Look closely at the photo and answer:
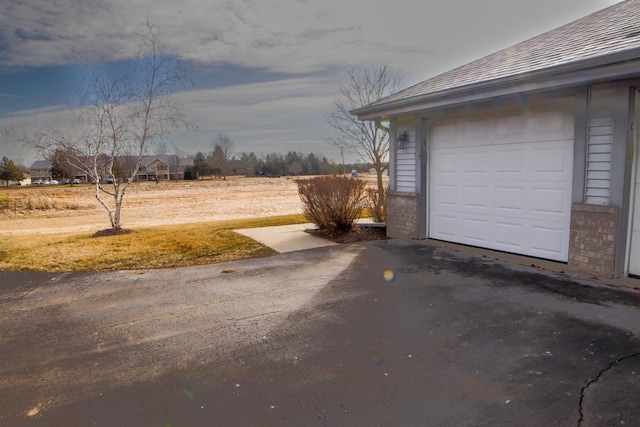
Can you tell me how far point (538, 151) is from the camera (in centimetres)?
652

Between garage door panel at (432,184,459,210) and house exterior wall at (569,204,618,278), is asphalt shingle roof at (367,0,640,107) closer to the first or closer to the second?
garage door panel at (432,184,459,210)

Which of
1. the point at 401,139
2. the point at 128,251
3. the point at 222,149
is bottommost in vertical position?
the point at 128,251

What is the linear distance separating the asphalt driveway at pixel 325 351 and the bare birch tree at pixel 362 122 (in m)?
9.83

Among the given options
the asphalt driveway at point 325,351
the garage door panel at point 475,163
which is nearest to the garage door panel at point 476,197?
the garage door panel at point 475,163

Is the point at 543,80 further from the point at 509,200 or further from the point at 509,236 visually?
the point at 509,236

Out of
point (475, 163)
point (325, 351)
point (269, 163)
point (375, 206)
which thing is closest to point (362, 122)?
point (375, 206)

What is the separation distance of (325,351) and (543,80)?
15.6ft

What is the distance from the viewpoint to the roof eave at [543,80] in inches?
189

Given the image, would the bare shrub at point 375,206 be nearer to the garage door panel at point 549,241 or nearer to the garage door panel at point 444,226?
the garage door panel at point 444,226

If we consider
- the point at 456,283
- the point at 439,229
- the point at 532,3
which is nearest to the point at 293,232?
the point at 439,229

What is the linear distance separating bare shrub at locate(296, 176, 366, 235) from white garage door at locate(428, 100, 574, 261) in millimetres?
1969

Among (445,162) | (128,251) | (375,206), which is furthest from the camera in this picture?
(375,206)

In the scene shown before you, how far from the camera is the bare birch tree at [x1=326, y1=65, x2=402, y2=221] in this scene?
15.6m

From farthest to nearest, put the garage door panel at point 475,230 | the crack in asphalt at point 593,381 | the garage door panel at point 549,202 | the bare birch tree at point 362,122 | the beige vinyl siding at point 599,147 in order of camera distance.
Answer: the bare birch tree at point 362,122, the garage door panel at point 475,230, the garage door panel at point 549,202, the beige vinyl siding at point 599,147, the crack in asphalt at point 593,381
